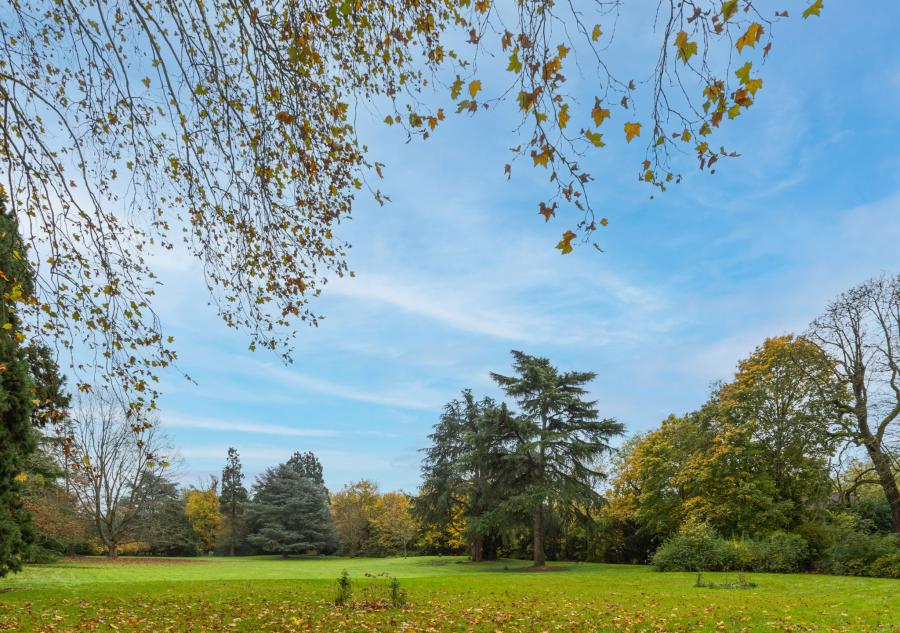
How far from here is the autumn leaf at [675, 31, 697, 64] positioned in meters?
2.94

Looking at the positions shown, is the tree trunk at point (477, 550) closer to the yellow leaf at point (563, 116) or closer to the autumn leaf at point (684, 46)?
the yellow leaf at point (563, 116)

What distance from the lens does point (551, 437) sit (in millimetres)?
24578

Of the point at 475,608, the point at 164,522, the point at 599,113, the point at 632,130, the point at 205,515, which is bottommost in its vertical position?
the point at 164,522

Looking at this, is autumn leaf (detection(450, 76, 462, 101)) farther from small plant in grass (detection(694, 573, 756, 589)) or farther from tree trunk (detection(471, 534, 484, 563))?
tree trunk (detection(471, 534, 484, 563))

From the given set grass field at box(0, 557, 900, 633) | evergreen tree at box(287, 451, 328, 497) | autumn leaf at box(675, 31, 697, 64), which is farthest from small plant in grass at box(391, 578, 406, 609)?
evergreen tree at box(287, 451, 328, 497)

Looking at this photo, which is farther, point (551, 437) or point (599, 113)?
point (551, 437)

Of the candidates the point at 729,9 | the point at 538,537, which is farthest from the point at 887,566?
the point at 729,9

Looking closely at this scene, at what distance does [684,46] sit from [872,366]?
72.3ft

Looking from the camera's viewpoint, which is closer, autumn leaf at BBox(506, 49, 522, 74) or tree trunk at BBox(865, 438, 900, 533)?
autumn leaf at BBox(506, 49, 522, 74)

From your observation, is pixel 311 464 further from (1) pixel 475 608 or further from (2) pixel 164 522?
(1) pixel 475 608

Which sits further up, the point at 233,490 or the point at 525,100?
the point at 525,100

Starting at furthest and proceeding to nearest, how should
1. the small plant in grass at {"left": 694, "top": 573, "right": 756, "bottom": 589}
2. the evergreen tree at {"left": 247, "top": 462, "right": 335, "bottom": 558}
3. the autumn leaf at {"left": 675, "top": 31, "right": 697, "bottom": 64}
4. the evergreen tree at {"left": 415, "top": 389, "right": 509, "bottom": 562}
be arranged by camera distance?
the evergreen tree at {"left": 247, "top": 462, "right": 335, "bottom": 558}
the evergreen tree at {"left": 415, "top": 389, "right": 509, "bottom": 562}
the small plant in grass at {"left": 694, "top": 573, "right": 756, "bottom": 589}
the autumn leaf at {"left": 675, "top": 31, "right": 697, "bottom": 64}

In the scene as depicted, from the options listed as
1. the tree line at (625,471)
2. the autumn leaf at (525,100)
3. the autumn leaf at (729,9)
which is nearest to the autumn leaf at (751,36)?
the autumn leaf at (729,9)

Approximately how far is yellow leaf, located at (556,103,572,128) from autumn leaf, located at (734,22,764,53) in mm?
981
